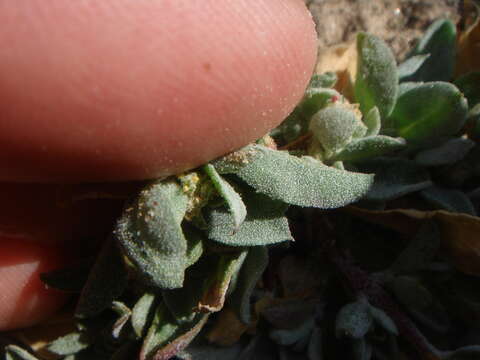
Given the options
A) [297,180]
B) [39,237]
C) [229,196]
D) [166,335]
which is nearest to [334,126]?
[297,180]

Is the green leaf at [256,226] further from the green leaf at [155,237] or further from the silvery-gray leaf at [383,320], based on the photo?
the silvery-gray leaf at [383,320]

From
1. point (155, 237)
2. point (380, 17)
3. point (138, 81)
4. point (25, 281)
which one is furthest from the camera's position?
point (380, 17)

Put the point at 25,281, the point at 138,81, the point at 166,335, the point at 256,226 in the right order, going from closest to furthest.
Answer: the point at 138,81 < the point at 256,226 < the point at 166,335 < the point at 25,281

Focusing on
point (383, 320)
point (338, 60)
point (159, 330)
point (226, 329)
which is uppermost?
point (338, 60)

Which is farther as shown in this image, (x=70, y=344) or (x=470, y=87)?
(x=470, y=87)

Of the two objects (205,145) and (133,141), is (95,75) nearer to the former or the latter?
(133,141)

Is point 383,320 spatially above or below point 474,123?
below

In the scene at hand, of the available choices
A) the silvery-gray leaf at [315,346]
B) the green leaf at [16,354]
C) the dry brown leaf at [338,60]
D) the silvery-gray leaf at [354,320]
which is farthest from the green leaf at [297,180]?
the green leaf at [16,354]

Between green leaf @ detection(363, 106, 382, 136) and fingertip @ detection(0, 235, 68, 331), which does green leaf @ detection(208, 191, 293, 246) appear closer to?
green leaf @ detection(363, 106, 382, 136)

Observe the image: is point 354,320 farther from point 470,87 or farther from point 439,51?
point 439,51
